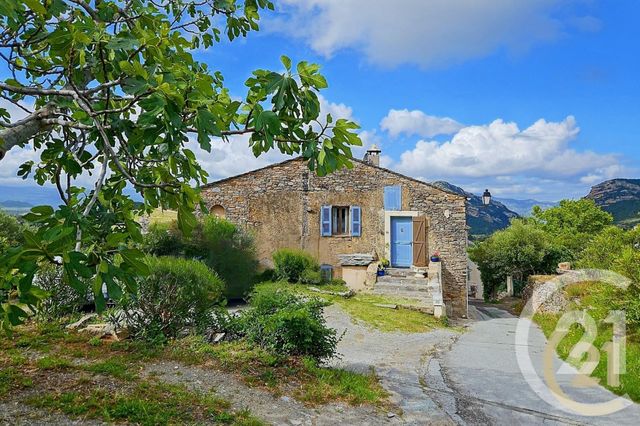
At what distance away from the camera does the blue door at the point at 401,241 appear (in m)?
15.9

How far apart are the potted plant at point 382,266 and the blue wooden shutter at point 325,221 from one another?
91.1 inches

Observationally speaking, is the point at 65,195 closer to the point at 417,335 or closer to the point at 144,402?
the point at 144,402

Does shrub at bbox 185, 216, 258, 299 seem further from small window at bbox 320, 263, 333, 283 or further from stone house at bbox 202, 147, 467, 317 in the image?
small window at bbox 320, 263, 333, 283

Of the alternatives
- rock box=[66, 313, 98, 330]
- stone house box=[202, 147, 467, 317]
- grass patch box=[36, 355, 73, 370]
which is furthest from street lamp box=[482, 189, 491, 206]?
grass patch box=[36, 355, 73, 370]

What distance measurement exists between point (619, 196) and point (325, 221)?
276 feet

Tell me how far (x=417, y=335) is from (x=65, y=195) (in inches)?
320

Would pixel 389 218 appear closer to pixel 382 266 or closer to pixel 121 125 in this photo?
pixel 382 266

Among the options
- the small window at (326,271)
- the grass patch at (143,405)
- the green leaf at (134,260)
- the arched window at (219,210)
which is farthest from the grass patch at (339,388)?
the arched window at (219,210)

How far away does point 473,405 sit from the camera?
4.75 meters

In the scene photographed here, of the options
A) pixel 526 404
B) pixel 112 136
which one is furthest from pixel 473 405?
pixel 112 136

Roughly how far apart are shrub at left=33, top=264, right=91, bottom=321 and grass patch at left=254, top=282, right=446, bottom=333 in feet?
12.3

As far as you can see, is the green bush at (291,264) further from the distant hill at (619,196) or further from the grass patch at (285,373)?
the distant hill at (619,196)

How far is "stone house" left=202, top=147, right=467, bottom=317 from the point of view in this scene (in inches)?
621

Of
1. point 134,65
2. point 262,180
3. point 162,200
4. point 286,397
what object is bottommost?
point 286,397
